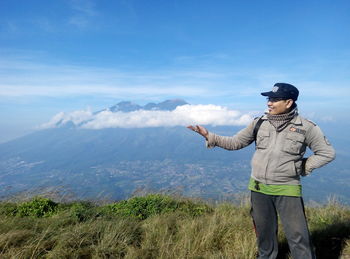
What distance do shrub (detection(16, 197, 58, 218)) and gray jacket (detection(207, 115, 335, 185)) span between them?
16.2 ft

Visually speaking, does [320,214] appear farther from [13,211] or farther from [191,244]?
[13,211]

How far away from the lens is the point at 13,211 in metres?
6.10

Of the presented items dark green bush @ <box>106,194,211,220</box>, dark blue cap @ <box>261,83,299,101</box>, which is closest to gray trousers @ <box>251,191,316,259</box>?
dark blue cap @ <box>261,83,299,101</box>

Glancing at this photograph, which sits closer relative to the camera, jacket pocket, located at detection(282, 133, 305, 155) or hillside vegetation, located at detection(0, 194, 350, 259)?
jacket pocket, located at detection(282, 133, 305, 155)

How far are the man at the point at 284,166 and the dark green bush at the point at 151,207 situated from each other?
2.90m

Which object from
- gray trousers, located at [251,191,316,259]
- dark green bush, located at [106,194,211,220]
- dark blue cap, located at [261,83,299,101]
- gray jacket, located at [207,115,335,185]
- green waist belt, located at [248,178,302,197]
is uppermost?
dark blue cap, located at [261,83,299,101]

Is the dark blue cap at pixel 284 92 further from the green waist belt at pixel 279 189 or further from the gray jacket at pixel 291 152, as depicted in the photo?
the green waist belt at pixel 279 189

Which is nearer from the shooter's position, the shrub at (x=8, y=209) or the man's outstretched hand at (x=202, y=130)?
the man's outstretched hand at (x=202, y=130)

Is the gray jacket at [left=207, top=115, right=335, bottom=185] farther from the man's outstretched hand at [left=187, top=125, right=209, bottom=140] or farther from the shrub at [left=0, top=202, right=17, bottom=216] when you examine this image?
the shrub at [left=0, top=202, right=17, bottom=216]

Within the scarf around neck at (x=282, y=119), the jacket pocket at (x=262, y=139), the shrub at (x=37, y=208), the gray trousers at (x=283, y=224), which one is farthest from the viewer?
the shrub at (x=37, y=208)

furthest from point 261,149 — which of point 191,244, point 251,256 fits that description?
point 191,244

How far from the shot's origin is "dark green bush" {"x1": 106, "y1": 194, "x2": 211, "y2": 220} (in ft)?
20.6

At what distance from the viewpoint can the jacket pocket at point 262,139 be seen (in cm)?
370

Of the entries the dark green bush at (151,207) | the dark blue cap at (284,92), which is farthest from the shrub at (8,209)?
the dark blue cap at (284,92)
